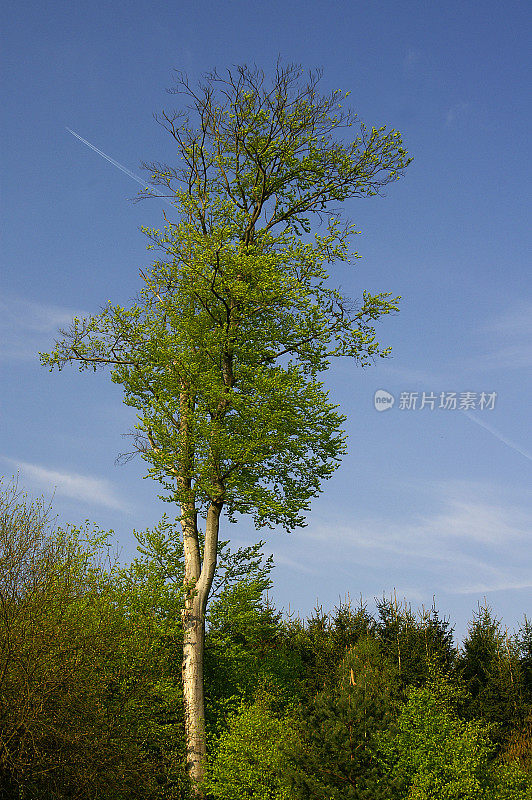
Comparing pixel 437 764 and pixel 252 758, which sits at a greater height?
pixel 437 764

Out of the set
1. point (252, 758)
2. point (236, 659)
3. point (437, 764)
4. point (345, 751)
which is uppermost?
point (236, 659)

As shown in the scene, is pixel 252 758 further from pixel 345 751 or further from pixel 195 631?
pixel 195 631

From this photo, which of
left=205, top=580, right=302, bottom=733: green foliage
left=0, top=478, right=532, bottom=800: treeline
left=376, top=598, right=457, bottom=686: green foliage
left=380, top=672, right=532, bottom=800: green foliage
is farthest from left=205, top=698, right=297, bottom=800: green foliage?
left=376, top=598, right=457, bottom=686: green foliage

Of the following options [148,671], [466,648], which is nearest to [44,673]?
[148,671]

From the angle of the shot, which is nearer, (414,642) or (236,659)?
(236,659)

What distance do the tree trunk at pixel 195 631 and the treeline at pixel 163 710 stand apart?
0.28m

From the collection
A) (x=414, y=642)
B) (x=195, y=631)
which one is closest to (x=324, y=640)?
(x=414, y=642)

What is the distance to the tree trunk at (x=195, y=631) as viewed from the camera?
1573cm

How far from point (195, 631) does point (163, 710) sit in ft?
5.87

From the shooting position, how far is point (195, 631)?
16.7m

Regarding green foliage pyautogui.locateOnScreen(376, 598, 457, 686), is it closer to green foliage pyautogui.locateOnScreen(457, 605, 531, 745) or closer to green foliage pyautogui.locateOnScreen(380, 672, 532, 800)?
green foliage pyautogui.locateOnScreen(457, 605, 531, 745)

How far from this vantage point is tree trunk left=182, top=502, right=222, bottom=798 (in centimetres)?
1573

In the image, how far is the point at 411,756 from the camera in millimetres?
13453

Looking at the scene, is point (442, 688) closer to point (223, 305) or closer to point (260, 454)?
point (260, 454)
